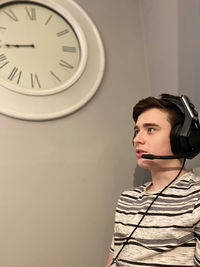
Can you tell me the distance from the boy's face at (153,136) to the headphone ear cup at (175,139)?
0.02m

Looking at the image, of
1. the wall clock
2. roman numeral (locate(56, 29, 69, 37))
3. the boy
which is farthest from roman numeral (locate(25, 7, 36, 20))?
the boy

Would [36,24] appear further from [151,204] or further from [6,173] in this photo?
[151,204]

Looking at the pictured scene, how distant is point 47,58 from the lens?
1.13m

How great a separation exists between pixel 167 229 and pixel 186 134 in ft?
0.93

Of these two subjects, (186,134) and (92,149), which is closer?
(186,134)

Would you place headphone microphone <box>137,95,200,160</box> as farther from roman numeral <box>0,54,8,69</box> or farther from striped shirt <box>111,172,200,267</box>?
roman numeral <box>0,54,8,69</box>

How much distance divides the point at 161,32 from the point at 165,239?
0.93 m

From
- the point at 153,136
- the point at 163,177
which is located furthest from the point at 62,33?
the point at 163,177

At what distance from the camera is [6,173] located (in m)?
1.00

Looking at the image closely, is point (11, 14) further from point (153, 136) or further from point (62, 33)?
point (153, 136)

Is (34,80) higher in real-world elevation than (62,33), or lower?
lower

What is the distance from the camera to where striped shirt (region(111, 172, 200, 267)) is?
72cm

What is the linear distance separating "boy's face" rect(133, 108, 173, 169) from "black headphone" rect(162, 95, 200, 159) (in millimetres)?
26

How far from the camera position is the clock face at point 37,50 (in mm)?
1070
